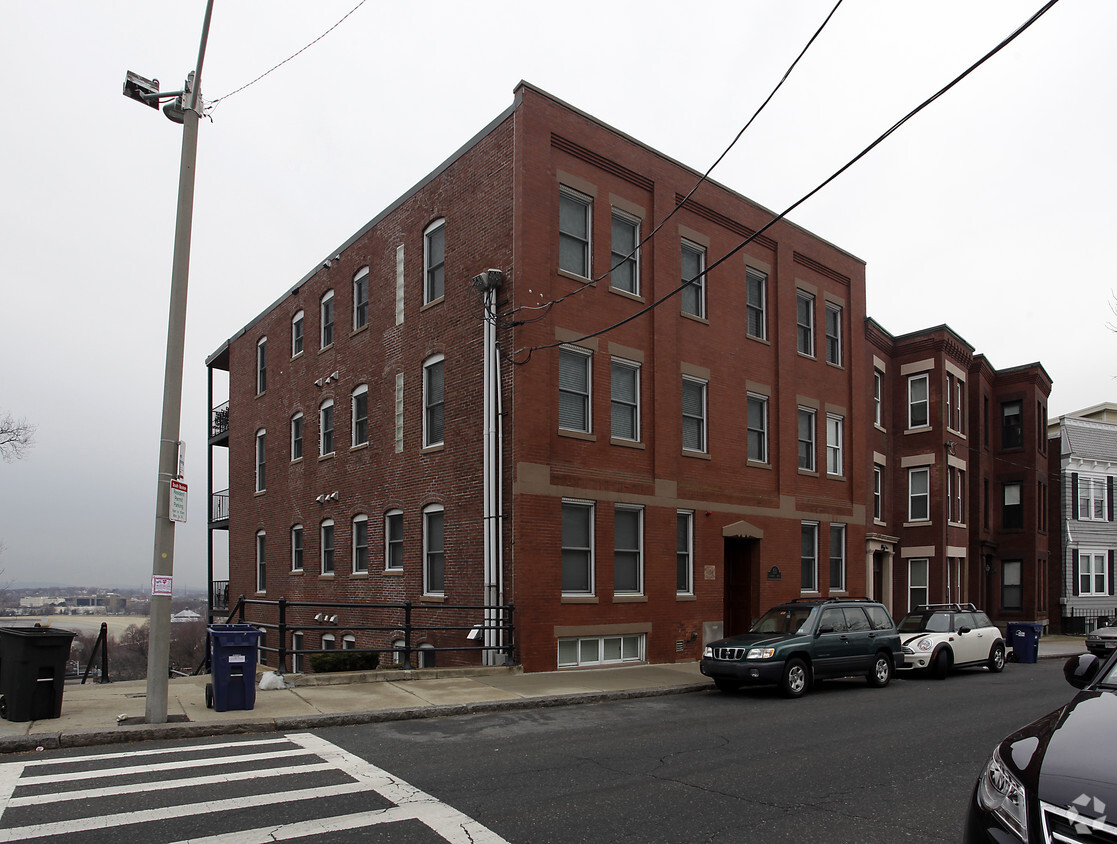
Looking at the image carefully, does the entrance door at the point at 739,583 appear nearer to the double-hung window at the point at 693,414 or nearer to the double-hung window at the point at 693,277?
the double-hung window at the point at 693,414

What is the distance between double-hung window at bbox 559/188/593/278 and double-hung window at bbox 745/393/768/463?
6497mm

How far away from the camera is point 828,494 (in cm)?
2531

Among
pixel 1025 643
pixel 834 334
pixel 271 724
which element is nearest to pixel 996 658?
pixel 1025 643

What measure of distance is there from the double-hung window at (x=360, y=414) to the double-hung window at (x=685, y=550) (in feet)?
27.6

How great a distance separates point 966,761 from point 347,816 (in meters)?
6.25

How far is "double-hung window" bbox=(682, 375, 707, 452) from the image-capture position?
21.0 metres

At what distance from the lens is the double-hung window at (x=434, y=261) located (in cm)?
2034

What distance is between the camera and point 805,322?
83.9 feet

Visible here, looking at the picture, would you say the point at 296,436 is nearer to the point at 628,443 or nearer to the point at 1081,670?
the point at 628,443

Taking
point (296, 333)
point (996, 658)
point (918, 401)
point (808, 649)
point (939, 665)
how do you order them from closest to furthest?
point (808, 649), point (939, 665), point (996, 658), point (296, 333), point (918, 401)

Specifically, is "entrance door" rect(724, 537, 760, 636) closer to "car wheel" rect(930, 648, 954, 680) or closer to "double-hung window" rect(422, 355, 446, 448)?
"car wheel" rect(930, 648, 954, 680)

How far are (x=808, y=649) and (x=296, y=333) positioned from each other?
1924cm

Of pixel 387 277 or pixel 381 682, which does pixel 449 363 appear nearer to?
pixel 387 277

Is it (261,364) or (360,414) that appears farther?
(261,364)
